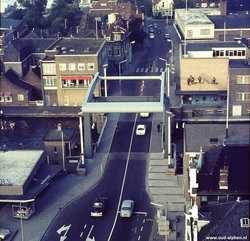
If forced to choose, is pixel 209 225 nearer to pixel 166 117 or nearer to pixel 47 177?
pixel 47 177

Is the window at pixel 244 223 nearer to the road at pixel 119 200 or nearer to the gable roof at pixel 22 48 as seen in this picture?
the road at pixel 119 200

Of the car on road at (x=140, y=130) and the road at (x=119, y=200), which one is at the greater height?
the car on road at (x=140, y=130)

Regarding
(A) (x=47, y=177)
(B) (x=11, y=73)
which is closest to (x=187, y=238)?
(A) (x=47, y=177)

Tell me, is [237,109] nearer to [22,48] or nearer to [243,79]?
[243,79]

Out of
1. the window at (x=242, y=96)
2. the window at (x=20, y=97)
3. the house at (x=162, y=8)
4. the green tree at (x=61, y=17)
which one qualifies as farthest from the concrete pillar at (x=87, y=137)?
the house at (x=162, y=8)

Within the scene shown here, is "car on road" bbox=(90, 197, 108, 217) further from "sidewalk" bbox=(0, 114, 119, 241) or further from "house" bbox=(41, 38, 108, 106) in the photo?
"house" bbox=(41, 38, 108, 106)
